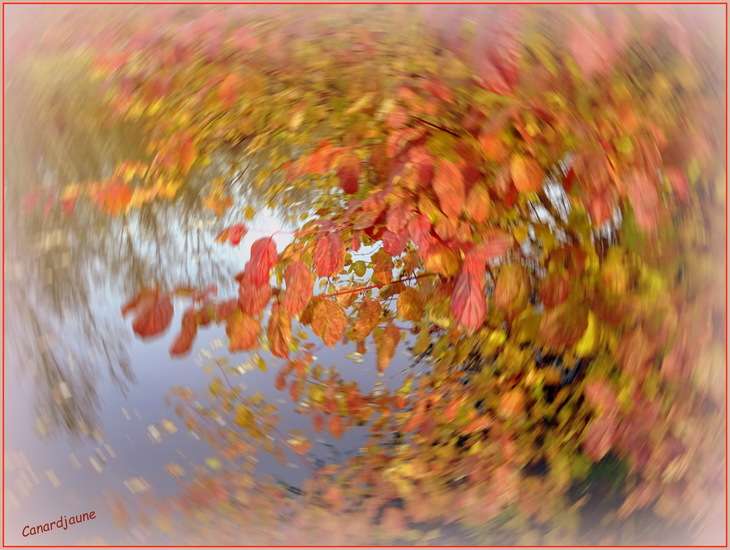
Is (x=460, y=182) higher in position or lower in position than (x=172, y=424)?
higher

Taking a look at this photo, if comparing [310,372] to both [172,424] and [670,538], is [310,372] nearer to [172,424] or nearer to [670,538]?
→ [172,424]

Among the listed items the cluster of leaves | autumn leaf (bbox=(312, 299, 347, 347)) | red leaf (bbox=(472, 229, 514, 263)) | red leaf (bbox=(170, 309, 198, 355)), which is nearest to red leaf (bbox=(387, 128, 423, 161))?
the cluster of leaves

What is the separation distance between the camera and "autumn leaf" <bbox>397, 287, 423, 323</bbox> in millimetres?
1224

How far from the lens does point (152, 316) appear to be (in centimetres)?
79

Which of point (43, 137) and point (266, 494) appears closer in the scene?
point (43, 137)

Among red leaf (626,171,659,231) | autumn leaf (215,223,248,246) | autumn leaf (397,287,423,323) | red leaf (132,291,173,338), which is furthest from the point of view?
autumn leaf (397,287,423,323)

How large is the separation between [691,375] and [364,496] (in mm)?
631

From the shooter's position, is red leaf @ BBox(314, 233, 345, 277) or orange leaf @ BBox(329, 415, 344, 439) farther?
orange leaf @ BBox(329, 415, 344, 439)

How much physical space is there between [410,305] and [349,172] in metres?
0.47

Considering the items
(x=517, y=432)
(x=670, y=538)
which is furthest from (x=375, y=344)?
(x=670, y=538)

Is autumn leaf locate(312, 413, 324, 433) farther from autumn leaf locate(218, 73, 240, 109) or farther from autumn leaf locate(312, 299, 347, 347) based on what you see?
autumn leaf locate(218, 73, 240, 109)

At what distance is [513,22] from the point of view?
73cm

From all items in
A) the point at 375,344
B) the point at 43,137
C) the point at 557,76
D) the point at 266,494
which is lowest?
the point at 266,494

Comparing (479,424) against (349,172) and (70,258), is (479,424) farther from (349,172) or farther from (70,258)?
(70,258)
